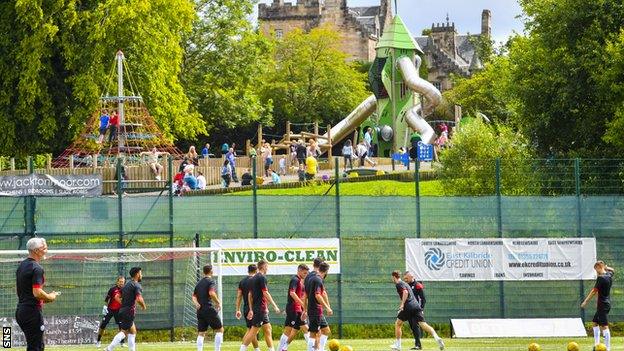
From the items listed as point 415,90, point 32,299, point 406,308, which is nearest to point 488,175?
point 406,308

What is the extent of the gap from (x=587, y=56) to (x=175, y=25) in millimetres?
30037

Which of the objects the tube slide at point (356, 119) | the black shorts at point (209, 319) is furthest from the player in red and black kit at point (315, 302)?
the tube slide at point (356, 119)

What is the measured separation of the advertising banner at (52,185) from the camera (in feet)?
113

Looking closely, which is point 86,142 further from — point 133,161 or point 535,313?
point 535,313

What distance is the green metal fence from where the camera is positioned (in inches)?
1297

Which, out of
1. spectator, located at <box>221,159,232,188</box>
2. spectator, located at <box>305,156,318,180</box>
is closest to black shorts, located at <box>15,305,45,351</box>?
spectator, located at <box>221,159,232,188</box>

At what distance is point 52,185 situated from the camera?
34531 mm

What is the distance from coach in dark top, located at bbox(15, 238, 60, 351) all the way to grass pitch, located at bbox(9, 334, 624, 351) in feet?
32.8

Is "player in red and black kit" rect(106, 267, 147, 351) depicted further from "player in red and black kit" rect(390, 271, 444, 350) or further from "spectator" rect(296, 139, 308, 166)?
"spectator" rect(296, 139, 308, 166)

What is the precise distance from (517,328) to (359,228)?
4249mm

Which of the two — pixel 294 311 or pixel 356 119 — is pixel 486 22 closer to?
pixel 356 119

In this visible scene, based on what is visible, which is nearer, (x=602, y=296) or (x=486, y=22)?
(x=602, y=296)

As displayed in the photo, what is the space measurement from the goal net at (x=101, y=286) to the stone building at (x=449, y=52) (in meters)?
99.8

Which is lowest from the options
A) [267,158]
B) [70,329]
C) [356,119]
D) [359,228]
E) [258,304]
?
[70,329]
